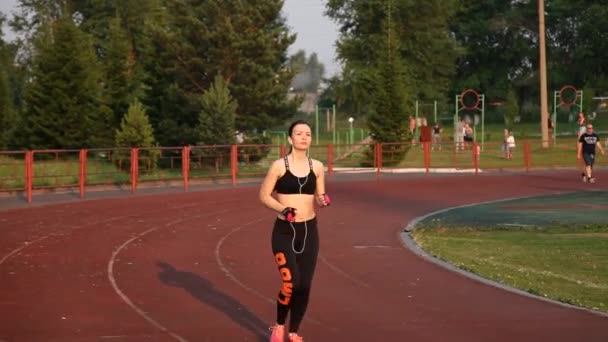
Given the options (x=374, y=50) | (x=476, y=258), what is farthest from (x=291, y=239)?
(x=374, y=50)

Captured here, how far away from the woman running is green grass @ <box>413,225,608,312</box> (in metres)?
3.72

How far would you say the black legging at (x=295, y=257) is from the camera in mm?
8836

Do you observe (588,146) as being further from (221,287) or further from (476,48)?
(476,48)

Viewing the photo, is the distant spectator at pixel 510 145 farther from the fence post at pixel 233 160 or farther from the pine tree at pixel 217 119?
the fence post at pixel 233 160

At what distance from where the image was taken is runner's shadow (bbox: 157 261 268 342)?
33.6ft

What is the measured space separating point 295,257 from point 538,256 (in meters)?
7.98

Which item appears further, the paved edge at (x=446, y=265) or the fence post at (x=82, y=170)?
the fence post at (x=82, y=170)

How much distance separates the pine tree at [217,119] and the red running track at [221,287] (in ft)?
55.1

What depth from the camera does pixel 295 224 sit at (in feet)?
Result: 29.1

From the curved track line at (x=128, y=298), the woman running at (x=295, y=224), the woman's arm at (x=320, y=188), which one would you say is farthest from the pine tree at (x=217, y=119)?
the woman running at (x=295, y=224)

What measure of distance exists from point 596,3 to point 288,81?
1800 inches

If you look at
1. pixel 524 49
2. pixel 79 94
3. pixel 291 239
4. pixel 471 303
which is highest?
pixel 524 49

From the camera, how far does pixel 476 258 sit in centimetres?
1575

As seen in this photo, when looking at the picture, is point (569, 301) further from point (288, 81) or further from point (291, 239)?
point (288, 81)
